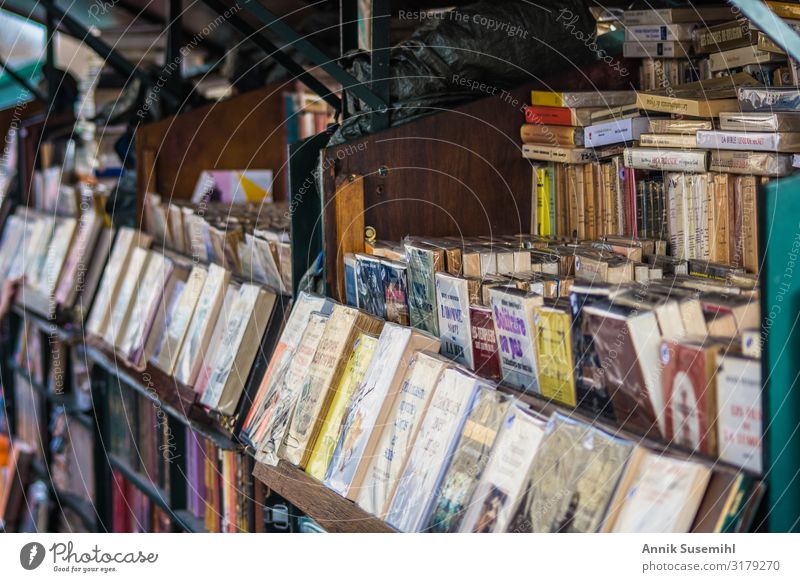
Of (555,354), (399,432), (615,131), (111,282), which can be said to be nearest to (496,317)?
(555,354)

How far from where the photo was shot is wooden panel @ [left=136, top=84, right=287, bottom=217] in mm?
4566

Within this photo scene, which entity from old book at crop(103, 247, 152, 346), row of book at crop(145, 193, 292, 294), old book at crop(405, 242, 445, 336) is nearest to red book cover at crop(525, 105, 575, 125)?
old book at crop(405, 242, 445, 336)

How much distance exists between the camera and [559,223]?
2.92m

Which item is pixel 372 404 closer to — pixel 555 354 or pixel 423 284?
pixel 423 284

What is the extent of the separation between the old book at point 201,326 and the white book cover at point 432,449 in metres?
1.27

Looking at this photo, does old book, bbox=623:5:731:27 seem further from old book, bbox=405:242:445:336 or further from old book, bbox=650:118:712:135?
old book, bbox=405:242:445:336

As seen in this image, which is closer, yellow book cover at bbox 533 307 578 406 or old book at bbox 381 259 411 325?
yellow book cover at bbox 533 307 578 406

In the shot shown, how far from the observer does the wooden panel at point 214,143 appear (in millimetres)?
4566

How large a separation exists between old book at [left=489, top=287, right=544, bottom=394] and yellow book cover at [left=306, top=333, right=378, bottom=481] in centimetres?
35

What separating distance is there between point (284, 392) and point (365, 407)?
0.41 meters

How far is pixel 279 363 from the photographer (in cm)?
267

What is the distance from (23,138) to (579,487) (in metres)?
6.05

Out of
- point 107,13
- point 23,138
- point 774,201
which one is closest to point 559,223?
point 774,201

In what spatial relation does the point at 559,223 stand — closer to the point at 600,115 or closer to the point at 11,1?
the point at 600,115
